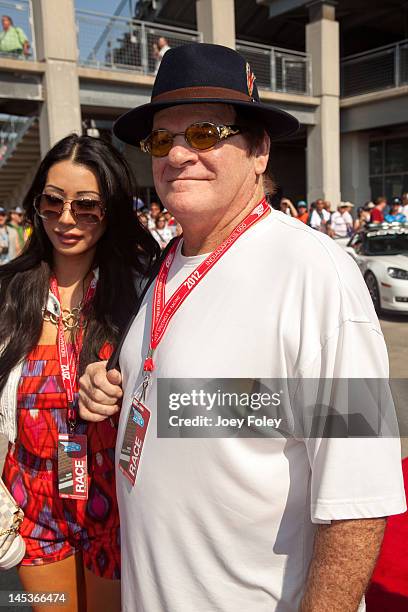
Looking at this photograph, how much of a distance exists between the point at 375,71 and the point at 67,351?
19.0 m

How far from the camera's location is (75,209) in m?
2.02

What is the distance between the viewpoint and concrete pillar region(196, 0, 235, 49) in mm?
14797

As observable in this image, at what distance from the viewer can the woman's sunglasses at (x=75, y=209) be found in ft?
6.61

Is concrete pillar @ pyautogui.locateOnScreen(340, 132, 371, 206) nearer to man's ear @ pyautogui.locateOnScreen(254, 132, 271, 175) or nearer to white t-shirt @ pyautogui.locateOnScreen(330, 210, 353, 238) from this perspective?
white t-shirt @ pyautogui.locateOnScreen(330, 210, 353, 238)

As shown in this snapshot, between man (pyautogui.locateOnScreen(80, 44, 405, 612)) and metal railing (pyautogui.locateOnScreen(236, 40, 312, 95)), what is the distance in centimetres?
1481

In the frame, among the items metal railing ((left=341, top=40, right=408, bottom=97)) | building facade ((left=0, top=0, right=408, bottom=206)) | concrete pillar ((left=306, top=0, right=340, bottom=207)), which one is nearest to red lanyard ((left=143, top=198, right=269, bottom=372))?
building facade ((left=0, top=0, right=408, bottom=206))

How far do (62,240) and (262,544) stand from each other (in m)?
1.33

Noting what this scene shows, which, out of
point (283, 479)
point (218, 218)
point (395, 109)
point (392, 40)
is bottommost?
point (283, 479)

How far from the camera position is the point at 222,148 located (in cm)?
141

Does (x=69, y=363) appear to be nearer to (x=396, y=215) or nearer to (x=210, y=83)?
(x=210, y=83)

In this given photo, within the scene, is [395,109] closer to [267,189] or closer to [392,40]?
[392,40]

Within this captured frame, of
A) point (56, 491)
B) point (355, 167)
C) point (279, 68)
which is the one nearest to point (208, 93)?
point (56, 491)

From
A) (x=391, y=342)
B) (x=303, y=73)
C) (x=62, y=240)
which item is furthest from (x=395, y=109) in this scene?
(x=62, y=240)

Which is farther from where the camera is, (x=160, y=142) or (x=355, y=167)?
(x=355, y=167)
